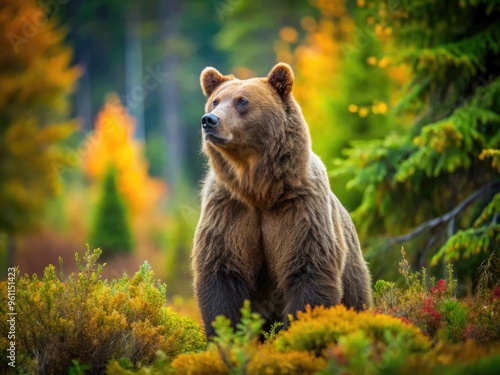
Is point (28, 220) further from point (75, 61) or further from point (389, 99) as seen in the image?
point (75, 61)

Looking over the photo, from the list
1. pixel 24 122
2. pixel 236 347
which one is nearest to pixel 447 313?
pixel 236 347

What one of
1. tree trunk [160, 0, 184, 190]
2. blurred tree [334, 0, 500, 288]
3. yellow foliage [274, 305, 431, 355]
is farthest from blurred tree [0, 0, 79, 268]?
tree trunk [160, 0, 184, 190]

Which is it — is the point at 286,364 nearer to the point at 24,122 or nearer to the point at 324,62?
the point at 24,122

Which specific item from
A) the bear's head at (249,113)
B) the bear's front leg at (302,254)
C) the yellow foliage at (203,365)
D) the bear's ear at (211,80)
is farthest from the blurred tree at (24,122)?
the yellow foliage at (203,365)

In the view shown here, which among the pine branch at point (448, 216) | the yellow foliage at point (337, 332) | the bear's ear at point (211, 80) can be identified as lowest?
the yellow foliage at point (337, 332)

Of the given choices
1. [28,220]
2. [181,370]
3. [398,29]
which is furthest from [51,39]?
[181,370]

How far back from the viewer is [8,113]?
53.7 ft

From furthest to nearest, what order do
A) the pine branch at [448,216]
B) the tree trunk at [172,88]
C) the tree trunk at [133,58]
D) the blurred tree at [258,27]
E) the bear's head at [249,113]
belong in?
the tree trunk at [133,58], the tree trunk at [172,88], the blurred tree at [258,27], the pine branch at [448,216], the bear's head at [249,113]

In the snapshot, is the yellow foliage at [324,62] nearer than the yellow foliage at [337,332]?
No

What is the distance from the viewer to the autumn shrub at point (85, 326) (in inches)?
182

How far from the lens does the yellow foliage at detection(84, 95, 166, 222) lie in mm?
24875

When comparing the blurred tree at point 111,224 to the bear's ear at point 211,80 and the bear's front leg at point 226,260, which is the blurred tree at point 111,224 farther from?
the bear's front leg at point 226,260

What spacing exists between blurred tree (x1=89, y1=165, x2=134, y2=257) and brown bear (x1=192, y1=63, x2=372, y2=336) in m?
14.5

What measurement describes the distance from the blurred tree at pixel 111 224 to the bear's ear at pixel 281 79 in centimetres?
1456
